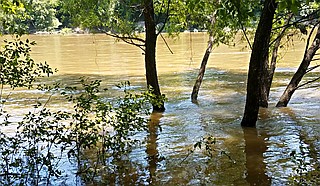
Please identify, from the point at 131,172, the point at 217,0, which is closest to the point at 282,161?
the point at 131,172

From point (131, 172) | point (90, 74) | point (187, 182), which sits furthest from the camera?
point (90, 74)

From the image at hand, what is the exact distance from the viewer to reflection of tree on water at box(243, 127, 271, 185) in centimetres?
659

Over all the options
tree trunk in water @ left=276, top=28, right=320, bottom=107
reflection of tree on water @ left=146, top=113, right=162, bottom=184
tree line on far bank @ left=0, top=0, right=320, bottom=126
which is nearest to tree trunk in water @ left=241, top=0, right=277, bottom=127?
tree line on far bank @ left=0, top=0, right=320, bottom=126

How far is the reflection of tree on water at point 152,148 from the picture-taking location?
7.01 m

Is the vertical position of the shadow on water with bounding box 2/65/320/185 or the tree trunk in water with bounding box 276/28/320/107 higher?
the tree trunk in water with bounding box 276/28/320/107

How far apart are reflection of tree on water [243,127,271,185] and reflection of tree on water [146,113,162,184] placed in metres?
1.42

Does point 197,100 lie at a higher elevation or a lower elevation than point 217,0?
lower

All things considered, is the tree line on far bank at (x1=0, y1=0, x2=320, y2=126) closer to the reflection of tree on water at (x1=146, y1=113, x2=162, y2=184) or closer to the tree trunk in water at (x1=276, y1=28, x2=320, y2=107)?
the tree trunk in water at (x1=276, y1=28, x2=320, y2=107)

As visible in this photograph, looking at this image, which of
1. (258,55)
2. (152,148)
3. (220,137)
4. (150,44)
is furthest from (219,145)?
(150,44)

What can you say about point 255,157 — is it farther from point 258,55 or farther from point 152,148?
point 258,55

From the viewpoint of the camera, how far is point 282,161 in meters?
7.45

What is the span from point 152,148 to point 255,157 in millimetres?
1959

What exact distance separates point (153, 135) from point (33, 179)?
3673 mm

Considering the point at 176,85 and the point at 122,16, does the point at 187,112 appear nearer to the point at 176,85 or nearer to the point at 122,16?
the point at 122,16
